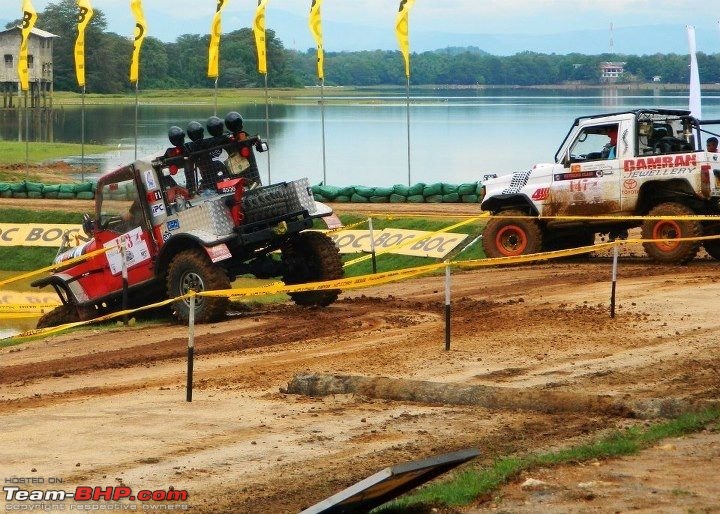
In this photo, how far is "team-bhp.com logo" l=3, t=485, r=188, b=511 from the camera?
29.0 ft

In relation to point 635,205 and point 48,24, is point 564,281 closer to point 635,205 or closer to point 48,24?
point 635,205

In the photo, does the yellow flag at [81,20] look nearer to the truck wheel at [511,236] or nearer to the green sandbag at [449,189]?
the green sandbag at [449,189]

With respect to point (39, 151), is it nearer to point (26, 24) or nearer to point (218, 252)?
point (26, 24)

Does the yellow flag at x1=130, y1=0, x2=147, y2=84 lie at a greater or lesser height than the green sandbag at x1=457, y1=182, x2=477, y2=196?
greater

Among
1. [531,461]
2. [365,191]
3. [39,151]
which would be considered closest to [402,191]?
[365,191]

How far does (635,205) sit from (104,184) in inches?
324

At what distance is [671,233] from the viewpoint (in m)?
21.3

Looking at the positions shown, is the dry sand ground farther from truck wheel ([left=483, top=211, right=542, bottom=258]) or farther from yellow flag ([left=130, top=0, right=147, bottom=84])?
yellow flag ([left=130, top=0, right=147, bottom=84])

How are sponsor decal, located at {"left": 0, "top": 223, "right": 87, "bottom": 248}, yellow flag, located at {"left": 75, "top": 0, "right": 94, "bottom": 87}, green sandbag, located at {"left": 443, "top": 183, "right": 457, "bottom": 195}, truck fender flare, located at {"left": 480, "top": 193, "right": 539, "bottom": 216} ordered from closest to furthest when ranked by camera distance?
1. truck fender flare, located at {"left": 480, "top": 193, "right": 539, "bottom": 216}
2. sponsor decal, located at {"left": 0, "top": 223, "right": 87, "bottom": 248}
3. green sandbag, located at {"left": 443, "top": 183, "right": 457, "bottom": 195}
4. yellow flag, located at {"left": 75, "top": 0, "right": 94, "bottom": 87}

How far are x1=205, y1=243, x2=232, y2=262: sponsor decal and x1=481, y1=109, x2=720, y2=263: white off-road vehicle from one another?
19.2ft

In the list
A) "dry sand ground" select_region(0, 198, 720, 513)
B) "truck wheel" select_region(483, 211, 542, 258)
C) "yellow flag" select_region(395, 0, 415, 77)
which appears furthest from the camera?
"yellow flag" select_region(395, 0, 415, 77)

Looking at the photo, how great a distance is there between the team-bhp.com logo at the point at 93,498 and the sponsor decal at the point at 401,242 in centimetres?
1669

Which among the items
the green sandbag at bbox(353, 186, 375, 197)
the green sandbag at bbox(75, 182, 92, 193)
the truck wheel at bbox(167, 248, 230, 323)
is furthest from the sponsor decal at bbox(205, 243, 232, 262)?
the green sandbag at bbox(75, 182, 92, 193)

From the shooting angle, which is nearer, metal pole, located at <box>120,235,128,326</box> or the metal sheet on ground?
the metal sheet on ground
